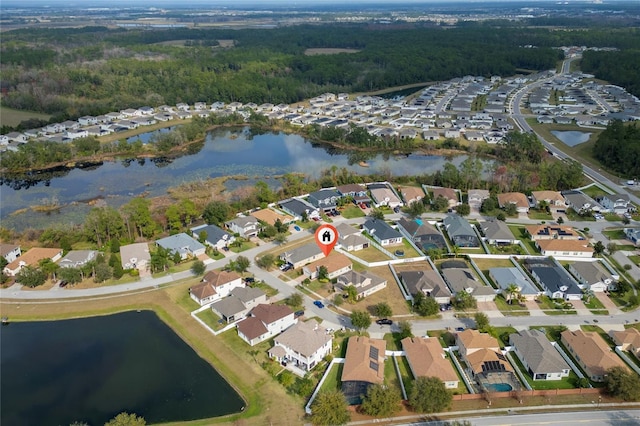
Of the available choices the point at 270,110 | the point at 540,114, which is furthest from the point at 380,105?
the point at 540,114

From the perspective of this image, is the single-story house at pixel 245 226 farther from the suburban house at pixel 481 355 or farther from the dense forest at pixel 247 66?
the dense forest at pixel 247 66

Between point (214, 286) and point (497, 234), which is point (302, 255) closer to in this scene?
point (214, 286)

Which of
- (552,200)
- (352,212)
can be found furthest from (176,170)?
(552,200)

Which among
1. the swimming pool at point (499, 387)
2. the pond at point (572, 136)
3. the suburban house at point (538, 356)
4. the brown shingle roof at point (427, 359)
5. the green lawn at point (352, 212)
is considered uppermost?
the brown shingle roof at point (427, 359)

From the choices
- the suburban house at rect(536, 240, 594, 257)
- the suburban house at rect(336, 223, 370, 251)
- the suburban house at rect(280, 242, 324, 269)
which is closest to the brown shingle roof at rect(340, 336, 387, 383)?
the suburban house at rect(280, 242, 324, 269)

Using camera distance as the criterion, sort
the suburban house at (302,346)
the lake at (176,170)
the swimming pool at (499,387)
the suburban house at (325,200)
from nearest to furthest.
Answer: the swimming pool at (499,387)
the suburban house at (302,346)
the suburban house at (325,200)
the lake at (176,170)

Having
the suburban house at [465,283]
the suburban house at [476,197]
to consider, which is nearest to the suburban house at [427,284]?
the suburban house at [465,283]
